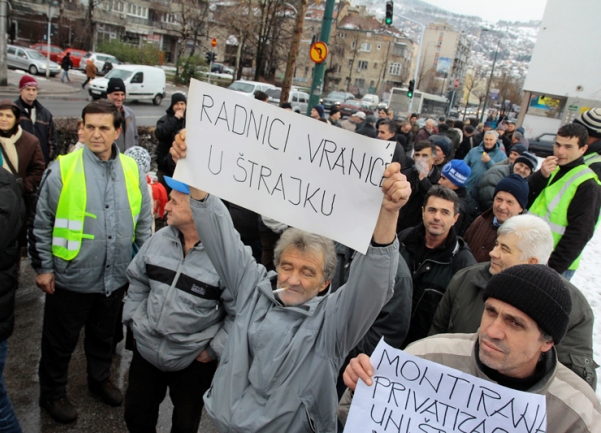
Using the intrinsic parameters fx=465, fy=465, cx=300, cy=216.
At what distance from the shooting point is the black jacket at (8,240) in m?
2.31

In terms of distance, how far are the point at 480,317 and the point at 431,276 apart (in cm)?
58

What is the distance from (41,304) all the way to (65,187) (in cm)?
211

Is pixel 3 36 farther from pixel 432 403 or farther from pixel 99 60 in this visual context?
pixel 432 403

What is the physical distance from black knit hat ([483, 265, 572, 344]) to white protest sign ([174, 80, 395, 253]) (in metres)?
0.53

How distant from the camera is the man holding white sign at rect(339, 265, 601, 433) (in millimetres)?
1586

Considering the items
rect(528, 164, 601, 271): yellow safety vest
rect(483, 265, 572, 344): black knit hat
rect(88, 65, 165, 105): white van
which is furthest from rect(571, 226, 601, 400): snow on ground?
rect(88, 65, 165, 105): white van

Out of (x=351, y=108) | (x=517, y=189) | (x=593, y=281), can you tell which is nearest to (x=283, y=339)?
(x=517, y=189)

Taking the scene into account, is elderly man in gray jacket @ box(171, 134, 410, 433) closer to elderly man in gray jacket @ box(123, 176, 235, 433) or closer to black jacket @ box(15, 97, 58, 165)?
elderly man in gray jacket @ box(123, 176, 235, 433)

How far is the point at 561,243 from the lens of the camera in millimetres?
3721

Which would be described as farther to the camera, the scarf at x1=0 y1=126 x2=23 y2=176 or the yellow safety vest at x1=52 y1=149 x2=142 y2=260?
the scarf at x1=0 y1=126 x2=23 y2=176

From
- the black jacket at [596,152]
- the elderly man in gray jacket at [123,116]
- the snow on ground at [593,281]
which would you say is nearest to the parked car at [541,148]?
the snow on ground at [593,281]

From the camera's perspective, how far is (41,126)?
591 cm

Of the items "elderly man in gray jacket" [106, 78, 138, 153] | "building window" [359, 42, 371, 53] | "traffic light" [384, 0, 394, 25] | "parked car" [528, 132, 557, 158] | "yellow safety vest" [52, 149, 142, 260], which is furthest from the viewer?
"building window" [359, 42, 371, 53]

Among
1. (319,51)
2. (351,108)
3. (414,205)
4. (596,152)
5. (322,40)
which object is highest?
(322,40)
